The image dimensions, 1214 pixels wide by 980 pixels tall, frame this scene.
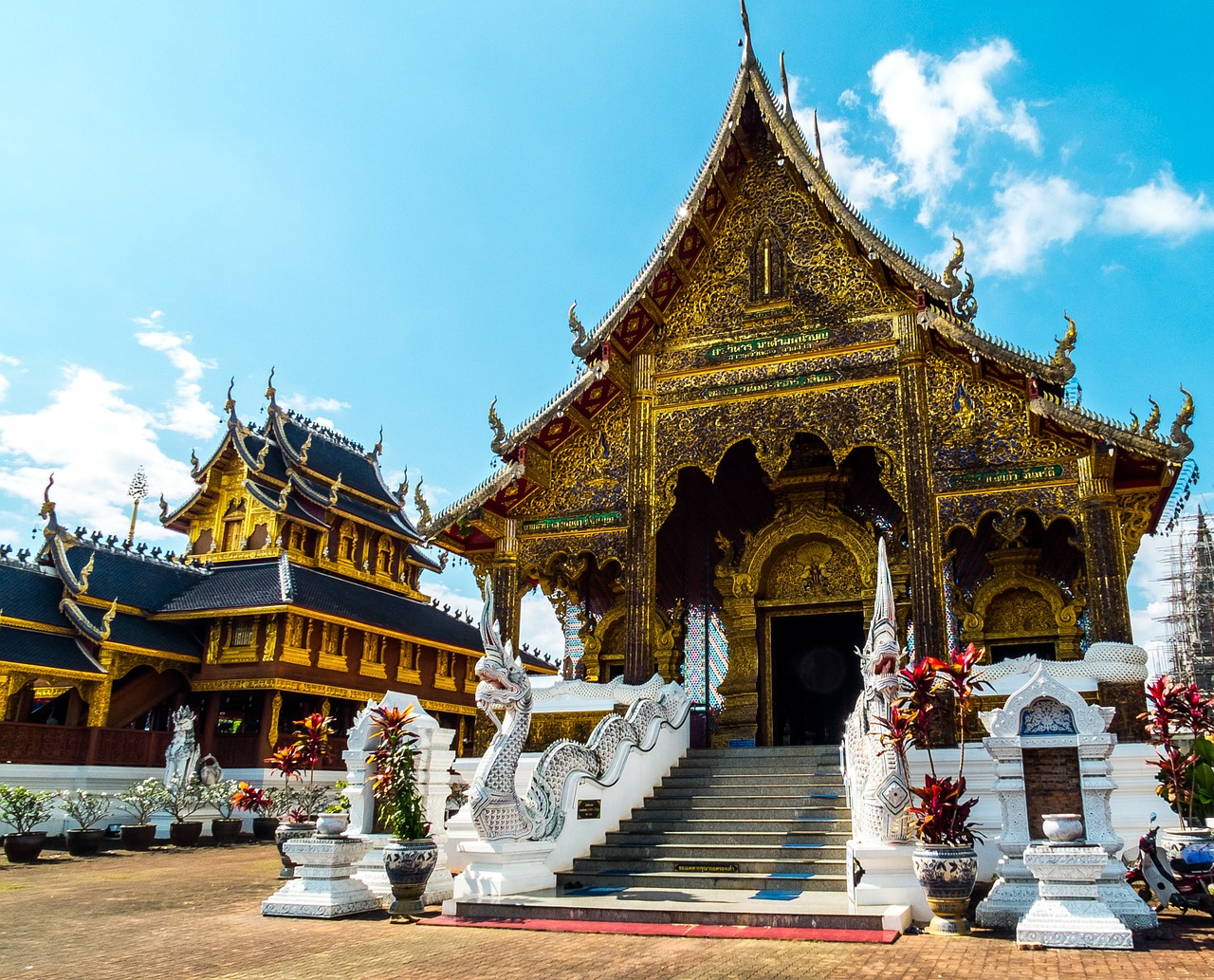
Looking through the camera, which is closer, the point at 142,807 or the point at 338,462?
the point at 142,807

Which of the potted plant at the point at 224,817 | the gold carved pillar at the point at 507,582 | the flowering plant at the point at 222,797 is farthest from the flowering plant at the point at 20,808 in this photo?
the gold carved pillar at the point at 507,582

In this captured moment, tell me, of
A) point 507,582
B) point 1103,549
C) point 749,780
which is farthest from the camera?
point 507,582

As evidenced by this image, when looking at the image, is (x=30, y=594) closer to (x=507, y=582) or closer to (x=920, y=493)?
(x=507, y=582)

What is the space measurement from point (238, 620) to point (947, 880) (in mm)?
19420

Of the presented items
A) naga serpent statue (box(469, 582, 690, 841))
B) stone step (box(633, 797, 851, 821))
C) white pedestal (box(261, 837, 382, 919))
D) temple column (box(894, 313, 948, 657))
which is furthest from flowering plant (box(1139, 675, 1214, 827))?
white pedestal (box(261, 837, 382, 919))

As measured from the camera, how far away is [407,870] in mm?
6969

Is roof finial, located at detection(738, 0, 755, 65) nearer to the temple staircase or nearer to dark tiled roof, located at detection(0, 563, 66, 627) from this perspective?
the temple staircase

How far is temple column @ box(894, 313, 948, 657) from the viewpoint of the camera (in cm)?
988

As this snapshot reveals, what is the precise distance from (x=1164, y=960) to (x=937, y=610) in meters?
5.10

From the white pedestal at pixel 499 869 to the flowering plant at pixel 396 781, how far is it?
43 cm

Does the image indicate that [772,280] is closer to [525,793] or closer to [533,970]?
[525,793]

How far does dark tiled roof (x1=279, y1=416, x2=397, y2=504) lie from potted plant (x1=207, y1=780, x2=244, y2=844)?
11.6m

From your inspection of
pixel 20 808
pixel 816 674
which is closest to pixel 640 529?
pixel 816 674

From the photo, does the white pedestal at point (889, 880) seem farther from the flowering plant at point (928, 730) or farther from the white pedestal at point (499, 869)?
the white pedestal at point (499, 869)
